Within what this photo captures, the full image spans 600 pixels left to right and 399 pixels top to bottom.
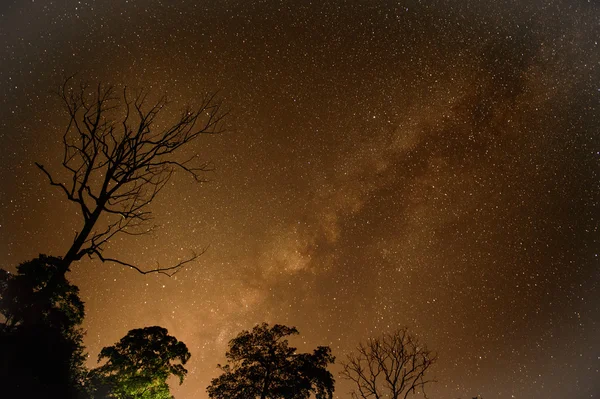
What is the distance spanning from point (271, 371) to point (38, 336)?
10.2 m

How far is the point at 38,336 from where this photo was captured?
519 inches

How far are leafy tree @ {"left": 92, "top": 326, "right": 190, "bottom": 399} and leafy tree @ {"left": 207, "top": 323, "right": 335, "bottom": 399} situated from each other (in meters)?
2.41

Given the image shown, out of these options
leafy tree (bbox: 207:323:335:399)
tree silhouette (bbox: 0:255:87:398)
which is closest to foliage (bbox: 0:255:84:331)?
tree silhouette (bbox: 0:255:87:398)

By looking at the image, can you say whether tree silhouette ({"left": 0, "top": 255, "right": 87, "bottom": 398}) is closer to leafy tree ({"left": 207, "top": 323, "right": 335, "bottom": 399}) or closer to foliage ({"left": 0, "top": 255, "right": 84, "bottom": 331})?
foliage ({"left": 0, "top": 255, "right": 84, "bottom": 331})

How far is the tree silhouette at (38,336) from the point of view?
37.0ft

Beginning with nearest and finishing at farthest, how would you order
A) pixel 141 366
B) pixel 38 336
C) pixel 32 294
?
1. pixel 38 336
2. pixel 32 294
3. pixel 141 366

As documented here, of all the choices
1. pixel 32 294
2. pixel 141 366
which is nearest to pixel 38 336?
pixel 32 294

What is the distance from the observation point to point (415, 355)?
1861cm

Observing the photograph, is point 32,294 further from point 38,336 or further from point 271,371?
point 271,371

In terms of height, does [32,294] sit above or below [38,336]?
above

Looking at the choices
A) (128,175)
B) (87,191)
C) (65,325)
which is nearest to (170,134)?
(128,175)

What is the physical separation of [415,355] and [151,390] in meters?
12.1

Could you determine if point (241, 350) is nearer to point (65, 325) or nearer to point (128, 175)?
point (65, 325)

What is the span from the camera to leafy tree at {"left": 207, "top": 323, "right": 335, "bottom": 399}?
18.8 meters
